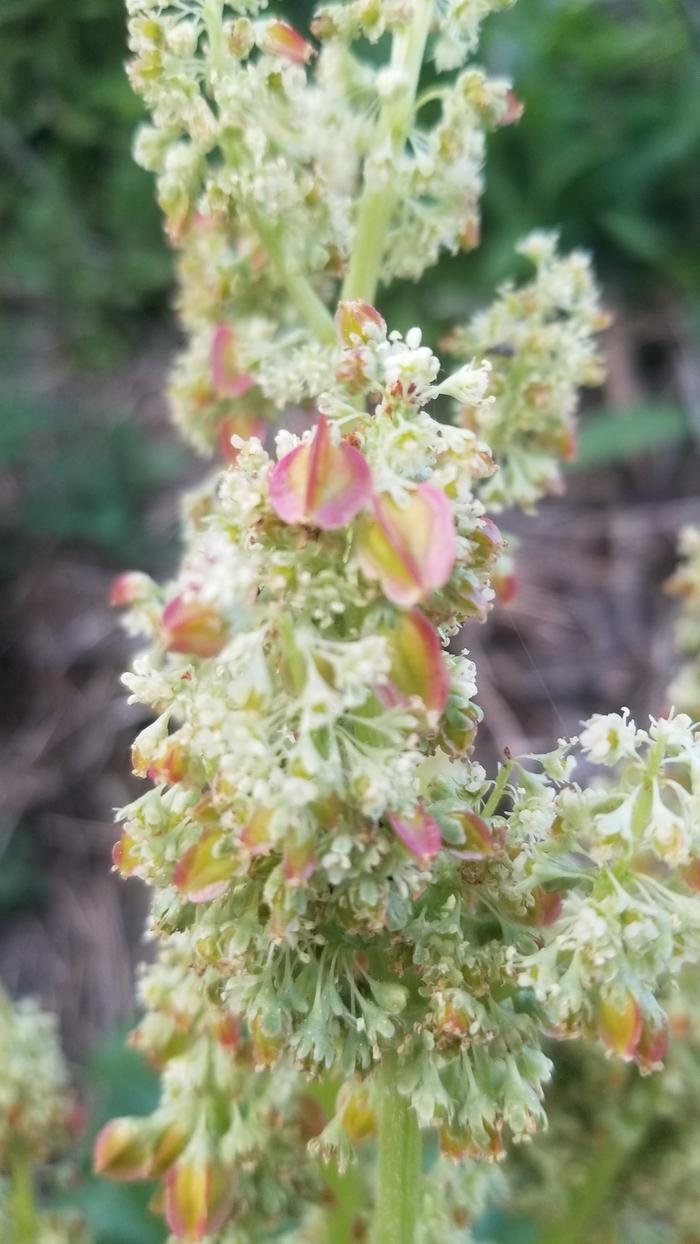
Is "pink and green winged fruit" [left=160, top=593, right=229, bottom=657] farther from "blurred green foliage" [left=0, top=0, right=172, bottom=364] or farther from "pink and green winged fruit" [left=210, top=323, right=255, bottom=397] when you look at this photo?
"blurred green foliage" [left=0, top=0, right=172, bottom=364]

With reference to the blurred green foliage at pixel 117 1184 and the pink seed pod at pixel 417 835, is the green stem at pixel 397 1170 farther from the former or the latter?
the blurred green foliage at pixel 117 1184

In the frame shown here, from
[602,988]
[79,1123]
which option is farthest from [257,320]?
[79,1123]

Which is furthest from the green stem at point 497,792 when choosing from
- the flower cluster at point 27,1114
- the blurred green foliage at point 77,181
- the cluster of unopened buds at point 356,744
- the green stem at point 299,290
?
the blurred green foliage at point 77,181

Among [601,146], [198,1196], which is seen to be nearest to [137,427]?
[601,146]

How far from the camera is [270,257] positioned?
1.30 m

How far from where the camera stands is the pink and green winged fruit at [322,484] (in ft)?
2.66

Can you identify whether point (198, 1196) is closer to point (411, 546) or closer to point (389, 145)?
point (411, 546)

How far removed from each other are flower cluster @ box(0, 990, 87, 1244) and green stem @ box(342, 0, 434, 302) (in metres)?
1.07

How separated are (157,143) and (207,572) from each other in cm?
66

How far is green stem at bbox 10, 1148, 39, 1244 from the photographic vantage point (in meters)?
1.59

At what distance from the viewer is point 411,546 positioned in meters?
0.81

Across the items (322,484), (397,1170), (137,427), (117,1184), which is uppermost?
(137,427)

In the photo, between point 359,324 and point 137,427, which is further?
point 137,427

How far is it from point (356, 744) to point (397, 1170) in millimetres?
490
